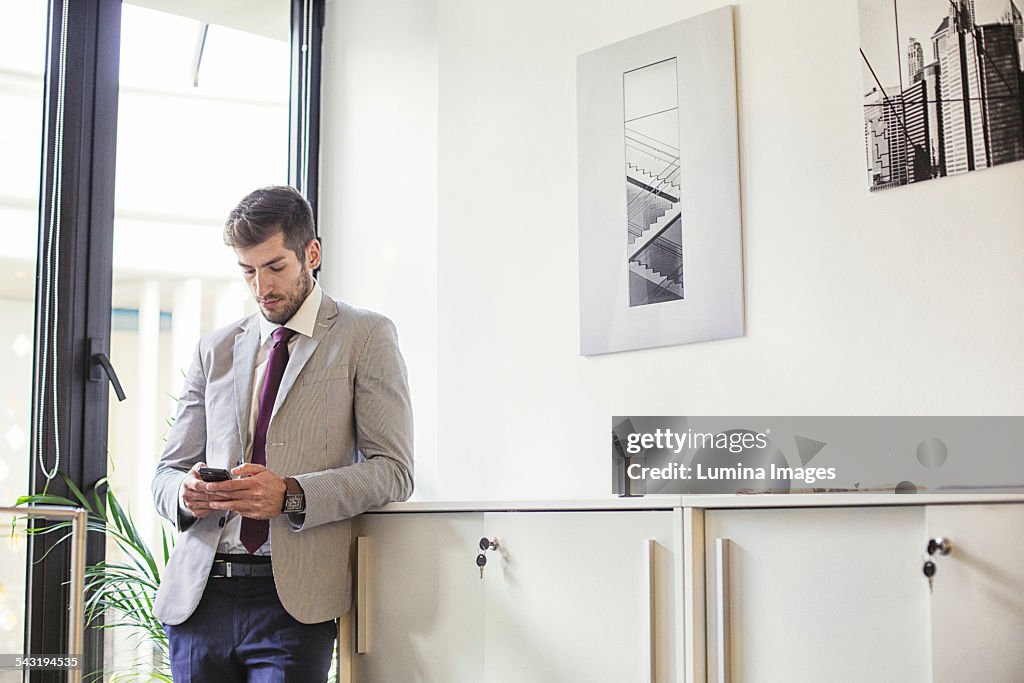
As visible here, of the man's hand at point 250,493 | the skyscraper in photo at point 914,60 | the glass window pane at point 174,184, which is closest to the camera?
the man's hand at point 250,493

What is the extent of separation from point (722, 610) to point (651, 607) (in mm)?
125

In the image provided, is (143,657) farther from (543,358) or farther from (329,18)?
(329,18)

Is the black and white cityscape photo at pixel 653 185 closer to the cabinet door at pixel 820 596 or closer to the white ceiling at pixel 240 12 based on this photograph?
the cabinet door at pixel 820 596

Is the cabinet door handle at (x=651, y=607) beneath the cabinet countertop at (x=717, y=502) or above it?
beneath

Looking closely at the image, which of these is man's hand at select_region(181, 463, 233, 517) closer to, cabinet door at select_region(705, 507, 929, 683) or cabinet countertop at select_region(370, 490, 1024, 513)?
cabinet countertop at select_region(370, 490, 1024, 513)

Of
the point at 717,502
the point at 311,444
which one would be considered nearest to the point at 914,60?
the point at 717,502

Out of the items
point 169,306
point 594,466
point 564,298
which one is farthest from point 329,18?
point 594,466

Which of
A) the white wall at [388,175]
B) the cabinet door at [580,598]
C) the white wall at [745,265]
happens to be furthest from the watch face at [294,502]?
the white wall at [388,175]

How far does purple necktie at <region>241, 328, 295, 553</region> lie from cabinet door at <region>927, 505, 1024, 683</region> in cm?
116

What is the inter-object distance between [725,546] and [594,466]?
0.94 metres

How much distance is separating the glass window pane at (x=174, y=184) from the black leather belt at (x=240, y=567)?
90 cm

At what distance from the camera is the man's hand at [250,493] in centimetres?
201

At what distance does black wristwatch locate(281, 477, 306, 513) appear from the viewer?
2043mm

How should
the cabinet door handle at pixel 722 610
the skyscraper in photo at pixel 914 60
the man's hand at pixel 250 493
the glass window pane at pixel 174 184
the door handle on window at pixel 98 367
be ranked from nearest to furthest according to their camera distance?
the cabinet door handle at pixel 722 610, the man's hand at pixel 250 493, the skyscraper in photo at pixel 914 60, the door handle on window at pixel 98 367, the glass window pane at pixel 174 184
